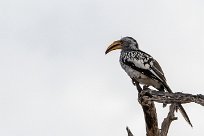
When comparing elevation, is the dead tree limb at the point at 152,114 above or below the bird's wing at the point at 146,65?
below

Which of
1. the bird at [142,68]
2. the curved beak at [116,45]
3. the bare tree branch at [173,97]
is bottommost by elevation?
the bare tree branch at [173,97]

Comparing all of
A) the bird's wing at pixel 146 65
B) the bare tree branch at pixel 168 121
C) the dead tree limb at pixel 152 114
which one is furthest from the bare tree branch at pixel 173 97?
the bird's wing at pixel 146 65

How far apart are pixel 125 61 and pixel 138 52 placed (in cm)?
49

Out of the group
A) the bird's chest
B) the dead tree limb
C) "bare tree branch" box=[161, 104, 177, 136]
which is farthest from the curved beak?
"bare tree branch" box=[161, 104, 177, 136]

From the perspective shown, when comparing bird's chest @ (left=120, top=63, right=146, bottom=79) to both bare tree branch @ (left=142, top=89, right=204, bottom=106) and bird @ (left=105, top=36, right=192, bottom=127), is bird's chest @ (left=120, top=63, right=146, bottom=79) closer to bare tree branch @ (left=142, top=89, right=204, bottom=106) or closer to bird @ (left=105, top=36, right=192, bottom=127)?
bird @ (left=105, top=36, right=192, bottom=127)

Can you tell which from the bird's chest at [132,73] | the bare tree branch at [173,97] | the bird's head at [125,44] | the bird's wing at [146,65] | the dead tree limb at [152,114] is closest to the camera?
the bare tree branch at [173,97]

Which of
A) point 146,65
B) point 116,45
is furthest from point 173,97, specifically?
point 116,45

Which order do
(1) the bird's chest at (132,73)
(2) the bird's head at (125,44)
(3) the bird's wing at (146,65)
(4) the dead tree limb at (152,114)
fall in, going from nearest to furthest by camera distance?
(4) the dead tree limb at (152,114)
(3) the bird's wing at (146,65)
(1) the bird's chest at (132,73)
(2) the bird's head at (125,44)

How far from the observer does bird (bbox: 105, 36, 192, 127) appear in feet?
43.6

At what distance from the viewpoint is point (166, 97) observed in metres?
11.1

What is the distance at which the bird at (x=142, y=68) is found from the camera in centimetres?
1328

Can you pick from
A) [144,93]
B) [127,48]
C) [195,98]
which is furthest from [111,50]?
[195,98]

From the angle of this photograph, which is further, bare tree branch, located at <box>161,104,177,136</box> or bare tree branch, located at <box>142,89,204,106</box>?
bare tree branch, located at <box>161,104,177,136</box>

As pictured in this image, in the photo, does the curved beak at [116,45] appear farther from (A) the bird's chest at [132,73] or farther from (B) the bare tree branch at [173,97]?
(B) the bare tree branch at [173,97]
